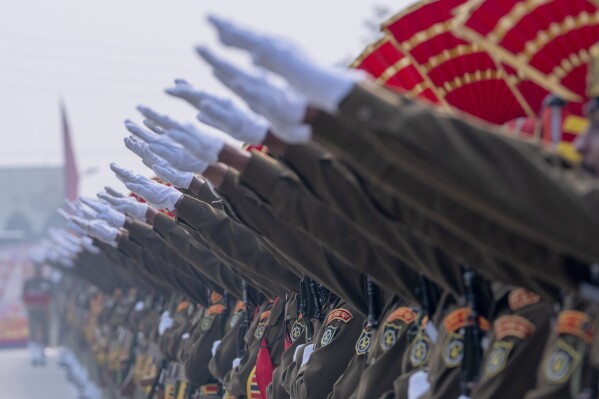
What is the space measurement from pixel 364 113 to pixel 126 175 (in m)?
4.55

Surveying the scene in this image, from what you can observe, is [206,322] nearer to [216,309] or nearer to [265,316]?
[216,309]

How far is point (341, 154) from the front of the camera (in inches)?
166

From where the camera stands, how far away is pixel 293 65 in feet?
12.9

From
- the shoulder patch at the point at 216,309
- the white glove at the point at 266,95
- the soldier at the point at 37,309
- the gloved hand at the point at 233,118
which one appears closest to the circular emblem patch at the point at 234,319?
the shoulder patch at the point at 216,309

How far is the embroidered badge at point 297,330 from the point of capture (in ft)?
26.6

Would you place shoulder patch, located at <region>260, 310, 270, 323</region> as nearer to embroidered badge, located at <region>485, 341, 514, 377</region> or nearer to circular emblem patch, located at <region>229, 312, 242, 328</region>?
circular emblem patch, located at <region>229, 312, 242, 328</region>

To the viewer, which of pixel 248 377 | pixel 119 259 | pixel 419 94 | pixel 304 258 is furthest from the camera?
pixel 119 259

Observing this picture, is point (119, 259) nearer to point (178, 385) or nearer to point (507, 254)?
point (178, 385)

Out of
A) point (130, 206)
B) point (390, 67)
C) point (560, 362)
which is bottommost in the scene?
point (560, 362)

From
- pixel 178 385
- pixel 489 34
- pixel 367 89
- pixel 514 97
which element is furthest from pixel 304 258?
pixel 178 385

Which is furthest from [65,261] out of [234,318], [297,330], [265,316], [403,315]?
[403,315]

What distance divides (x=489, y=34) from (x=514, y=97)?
81 centimetres

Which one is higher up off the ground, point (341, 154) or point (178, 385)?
point (178, 385)

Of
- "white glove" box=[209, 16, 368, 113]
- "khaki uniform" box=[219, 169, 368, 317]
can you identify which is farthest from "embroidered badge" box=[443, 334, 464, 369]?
"white glove" box=[209, 16, 368, 113]
